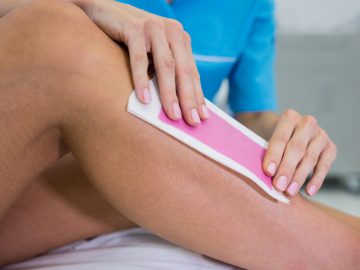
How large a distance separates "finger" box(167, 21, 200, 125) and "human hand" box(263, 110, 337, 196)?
13cm

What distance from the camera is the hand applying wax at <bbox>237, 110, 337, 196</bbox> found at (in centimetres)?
56

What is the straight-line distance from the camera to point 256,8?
1.03 metres

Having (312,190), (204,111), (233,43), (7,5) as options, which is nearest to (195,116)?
(204,111)

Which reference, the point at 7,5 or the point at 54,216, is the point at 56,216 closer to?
the point at 54,216

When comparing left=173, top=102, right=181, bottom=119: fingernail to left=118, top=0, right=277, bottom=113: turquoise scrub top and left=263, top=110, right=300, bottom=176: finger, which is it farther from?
left=118, top=0, right=277, bottom=113: turquoise scrub top

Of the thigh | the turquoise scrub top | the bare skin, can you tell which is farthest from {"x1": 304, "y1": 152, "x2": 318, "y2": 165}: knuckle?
the turquoise scrub top

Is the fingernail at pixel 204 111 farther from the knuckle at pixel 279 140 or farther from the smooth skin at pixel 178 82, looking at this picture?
the knuckle at pixel 279 140

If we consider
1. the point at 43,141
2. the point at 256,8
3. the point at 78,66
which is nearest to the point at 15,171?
the point at 43,141

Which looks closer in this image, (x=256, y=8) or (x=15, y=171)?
(x=15, y=171)

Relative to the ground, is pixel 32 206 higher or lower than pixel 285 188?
lower

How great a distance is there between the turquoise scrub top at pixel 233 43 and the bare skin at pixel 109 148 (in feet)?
1.41

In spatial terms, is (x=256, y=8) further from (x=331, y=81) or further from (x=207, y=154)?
(x=331, y=81)

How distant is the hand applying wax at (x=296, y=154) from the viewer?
0.56 metres

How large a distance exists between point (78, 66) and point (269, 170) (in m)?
0.27
